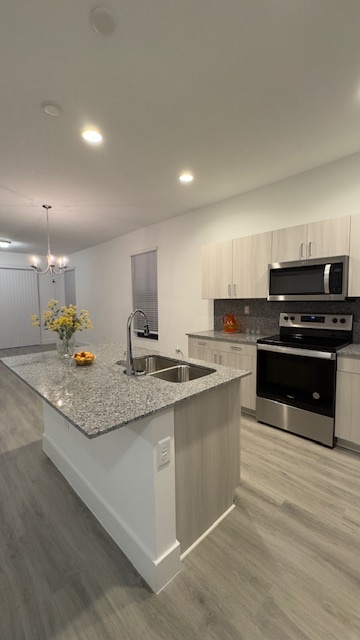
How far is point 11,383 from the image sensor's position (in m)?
4.52

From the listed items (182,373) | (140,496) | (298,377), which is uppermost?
(182,373)

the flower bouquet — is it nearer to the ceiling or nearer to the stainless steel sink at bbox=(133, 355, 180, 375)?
the stainless steel sink at bbox=(133, 355, 180, 375)

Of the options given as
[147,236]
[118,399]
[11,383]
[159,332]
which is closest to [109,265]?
[147,236]

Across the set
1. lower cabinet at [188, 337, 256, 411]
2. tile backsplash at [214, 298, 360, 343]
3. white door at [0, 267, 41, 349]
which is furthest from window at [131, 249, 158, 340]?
white door at [0, 267, 41, 349]

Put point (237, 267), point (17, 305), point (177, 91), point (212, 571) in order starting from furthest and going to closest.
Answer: point (17, 305), point (237, 267), point (177, 91), point (212, 571)

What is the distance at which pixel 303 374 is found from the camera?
100 inches

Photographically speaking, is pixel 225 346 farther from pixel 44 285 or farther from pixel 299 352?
pixel 44 285

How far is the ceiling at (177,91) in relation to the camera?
132cm

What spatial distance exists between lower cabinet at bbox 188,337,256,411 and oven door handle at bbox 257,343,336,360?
6.8 inches

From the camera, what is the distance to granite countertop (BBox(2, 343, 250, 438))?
1.12 metres

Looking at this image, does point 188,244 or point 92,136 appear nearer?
point 92,136

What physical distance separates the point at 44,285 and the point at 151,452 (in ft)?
26.8

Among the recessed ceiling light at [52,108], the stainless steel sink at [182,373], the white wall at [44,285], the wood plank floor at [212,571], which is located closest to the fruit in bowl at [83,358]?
the stainless steel sink at [182,373]

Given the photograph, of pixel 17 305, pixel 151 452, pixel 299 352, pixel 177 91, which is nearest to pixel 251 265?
pixel 299 352
